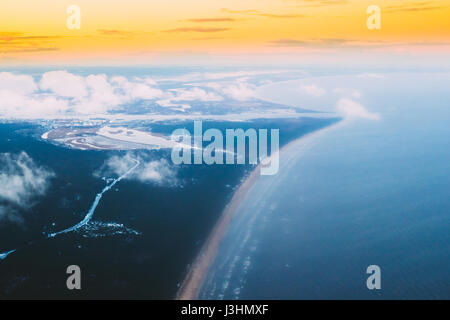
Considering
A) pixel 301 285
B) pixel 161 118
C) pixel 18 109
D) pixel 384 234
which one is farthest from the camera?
pixel 18 109

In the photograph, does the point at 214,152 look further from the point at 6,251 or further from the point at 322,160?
the point at 6,251

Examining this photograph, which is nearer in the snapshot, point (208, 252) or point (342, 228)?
point (208, 252)

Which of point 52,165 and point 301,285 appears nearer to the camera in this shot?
point 301,285

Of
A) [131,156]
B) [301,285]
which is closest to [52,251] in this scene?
[301,285]
